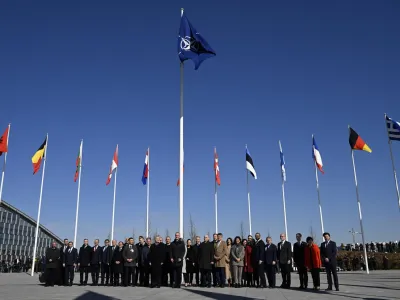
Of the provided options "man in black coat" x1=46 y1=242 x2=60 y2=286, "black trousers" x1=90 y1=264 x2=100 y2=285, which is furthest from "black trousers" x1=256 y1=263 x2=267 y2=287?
"man in black coat" x1=46 y1=242 x2=60 y2=286

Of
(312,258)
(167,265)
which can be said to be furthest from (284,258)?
(167,265)

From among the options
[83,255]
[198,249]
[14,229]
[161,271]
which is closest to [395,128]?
[198,249]

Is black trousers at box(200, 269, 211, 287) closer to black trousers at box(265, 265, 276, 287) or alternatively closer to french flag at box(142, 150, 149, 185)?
black trousers at box(265, 265, 276, 287)

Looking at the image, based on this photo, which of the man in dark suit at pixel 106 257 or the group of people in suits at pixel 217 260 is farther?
the man in dark suit at pixel 106 257

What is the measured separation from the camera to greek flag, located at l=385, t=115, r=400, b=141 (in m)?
22.0

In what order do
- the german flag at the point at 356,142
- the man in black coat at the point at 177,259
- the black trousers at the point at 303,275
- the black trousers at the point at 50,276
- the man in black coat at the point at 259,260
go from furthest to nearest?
1. the german flag at the point at 356,142
2. the black trousers at the point at 50,276
3. the man in black coat at the point at 259,260
4. the man in black coat at the point at 177,259
5. the black trousers at the point at 303,275

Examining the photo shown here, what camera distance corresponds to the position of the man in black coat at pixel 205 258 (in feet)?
48.9

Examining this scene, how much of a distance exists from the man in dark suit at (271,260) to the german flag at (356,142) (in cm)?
1367

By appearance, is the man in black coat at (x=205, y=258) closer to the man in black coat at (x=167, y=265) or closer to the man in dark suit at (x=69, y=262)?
the man in black coat at (x=167, y=265)

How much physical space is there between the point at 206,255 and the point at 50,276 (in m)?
7.04

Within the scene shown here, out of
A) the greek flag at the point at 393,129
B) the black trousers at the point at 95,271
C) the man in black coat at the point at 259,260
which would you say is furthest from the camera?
the greek flag at the point at 393,129

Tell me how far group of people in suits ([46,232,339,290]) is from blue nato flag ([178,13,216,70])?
7.81 m

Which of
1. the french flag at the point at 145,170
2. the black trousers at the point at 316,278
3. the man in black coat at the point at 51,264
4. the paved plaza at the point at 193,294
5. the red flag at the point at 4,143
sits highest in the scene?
the red flag at the point at 4,143

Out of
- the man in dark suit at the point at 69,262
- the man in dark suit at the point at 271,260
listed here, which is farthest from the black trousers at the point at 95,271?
the man in dark suit at the point at 271,260
